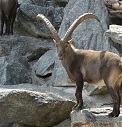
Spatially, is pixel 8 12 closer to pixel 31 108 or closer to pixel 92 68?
pixel 31 108

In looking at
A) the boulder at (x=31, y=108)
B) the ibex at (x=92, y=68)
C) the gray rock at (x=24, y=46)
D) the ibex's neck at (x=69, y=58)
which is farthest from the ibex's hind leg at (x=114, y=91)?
the gray rock at (x=24, y=46)

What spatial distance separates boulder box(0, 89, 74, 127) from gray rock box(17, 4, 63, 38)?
5.54 metres

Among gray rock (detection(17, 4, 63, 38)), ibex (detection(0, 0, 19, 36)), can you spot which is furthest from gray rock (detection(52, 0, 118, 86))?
ibex (detection(0, 0, 19, 36))

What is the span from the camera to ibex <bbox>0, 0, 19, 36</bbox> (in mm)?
12391

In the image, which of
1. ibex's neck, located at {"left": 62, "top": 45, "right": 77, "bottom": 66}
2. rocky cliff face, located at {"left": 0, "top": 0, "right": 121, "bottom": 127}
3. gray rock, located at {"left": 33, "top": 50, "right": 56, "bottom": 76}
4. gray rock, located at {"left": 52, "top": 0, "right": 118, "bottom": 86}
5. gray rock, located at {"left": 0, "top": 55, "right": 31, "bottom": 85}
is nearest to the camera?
ibex's neck, located at {"left": 62, "top": 45, "right": 77, "bottom": 66}

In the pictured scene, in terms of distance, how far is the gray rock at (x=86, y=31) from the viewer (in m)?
9.18

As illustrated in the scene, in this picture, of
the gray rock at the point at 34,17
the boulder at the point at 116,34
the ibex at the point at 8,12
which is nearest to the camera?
the boulder at the point at 116,34

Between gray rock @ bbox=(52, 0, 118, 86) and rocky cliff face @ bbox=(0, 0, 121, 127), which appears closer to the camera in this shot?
rocky cliff face @ bbox=(0, 0, 121, 127)

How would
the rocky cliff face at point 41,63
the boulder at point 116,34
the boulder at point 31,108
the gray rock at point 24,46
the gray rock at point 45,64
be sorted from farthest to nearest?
the gray rock at point 24,46
the gray rock at point 45,64
the boulder at point 116,34
the rocky cliff face at point 41,63
the boulder at point 31,108

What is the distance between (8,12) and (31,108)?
5859 mm

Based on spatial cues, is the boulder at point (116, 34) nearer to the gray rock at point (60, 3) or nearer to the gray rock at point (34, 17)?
the gray rock at point (34, 17)

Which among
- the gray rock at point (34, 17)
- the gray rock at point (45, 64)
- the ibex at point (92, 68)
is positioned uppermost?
the ibex at point (92, 68)

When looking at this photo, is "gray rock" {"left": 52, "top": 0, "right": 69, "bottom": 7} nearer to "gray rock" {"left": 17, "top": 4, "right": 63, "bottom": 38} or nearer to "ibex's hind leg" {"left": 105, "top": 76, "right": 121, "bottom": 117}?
"gray rock" {"left": 17, "top": 4, "right": 63, "bottom": 38}

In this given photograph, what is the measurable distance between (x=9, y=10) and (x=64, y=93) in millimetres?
4961
